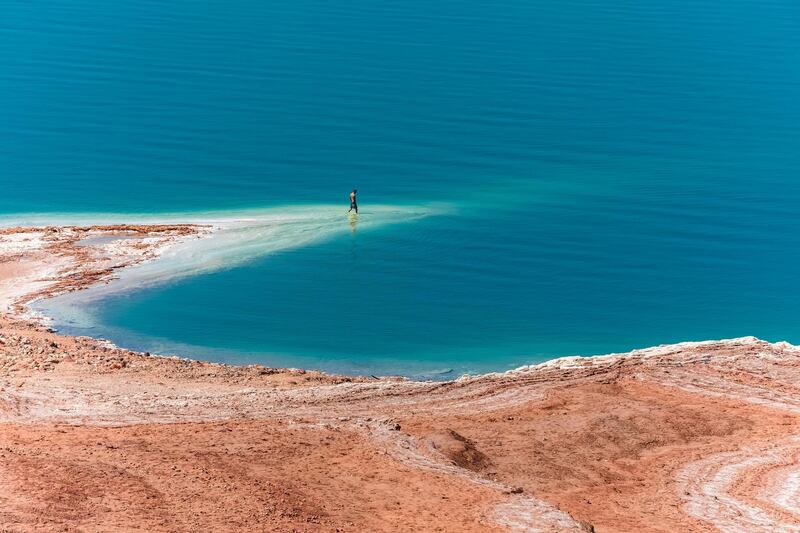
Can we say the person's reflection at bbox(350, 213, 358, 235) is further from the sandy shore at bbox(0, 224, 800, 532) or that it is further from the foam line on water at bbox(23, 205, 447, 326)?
the sandy shore at bbox(0, 224, 800, 532)

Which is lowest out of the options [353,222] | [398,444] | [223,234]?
[398,444]

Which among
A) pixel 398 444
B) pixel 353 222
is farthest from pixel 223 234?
pixel 398 444

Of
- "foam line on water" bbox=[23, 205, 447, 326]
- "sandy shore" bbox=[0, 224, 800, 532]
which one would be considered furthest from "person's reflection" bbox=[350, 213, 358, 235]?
"sandy shore" bbox=[0, 224, 800, 532]

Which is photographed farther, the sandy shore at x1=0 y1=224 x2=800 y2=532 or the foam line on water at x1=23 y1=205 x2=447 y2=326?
the foam line on water at x1=23 y1=205 x2=447 y2=326

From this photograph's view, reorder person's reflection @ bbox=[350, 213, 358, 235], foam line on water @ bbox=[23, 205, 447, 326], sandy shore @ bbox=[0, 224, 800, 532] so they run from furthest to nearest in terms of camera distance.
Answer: person's reflection @ bbox=[350, 213, 358, 235]
foam line on water @ bbox=[23, 205, 447, 326]
sandy shore @ bbox=[0, 224, 800, 532]

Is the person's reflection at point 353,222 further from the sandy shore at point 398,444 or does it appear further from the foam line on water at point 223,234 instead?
the sandy shore at point 398,444

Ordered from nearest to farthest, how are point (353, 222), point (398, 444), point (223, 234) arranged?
point (398, 444), point (223, 234), point (353, 222)

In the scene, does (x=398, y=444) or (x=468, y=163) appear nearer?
(x=398, y=444)

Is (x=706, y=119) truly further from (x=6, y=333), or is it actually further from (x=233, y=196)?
(x=6, y=333)

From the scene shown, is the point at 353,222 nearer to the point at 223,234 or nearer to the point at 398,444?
the point at 223,234

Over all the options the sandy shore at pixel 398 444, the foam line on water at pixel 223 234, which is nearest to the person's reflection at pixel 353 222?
the foam line on water at pixel 223 234
